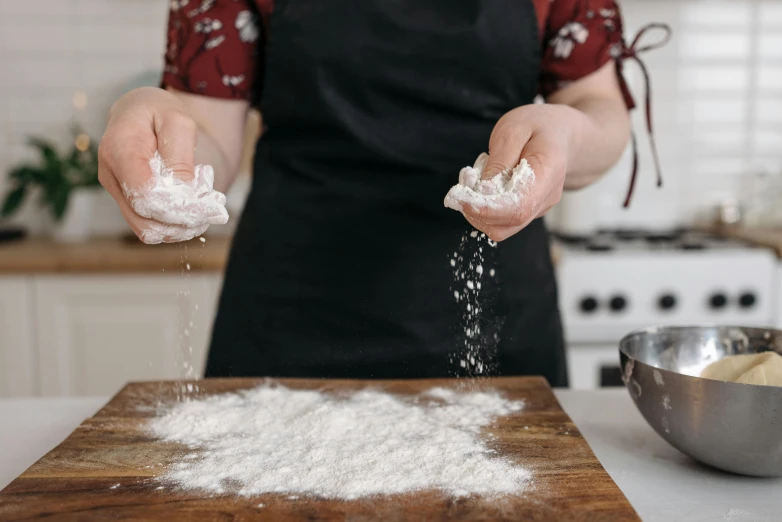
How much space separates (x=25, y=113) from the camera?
6.93ft

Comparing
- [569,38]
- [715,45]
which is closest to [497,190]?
[569,38]

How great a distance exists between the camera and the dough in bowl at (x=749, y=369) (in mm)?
659

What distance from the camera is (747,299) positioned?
1.73 meters

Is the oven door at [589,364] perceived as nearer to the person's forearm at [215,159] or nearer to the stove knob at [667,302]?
the stove knob at [667,302]

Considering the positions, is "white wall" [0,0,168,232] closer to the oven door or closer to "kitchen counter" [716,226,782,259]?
the oven door

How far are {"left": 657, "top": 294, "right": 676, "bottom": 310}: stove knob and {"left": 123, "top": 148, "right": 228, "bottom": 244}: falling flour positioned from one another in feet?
4.32

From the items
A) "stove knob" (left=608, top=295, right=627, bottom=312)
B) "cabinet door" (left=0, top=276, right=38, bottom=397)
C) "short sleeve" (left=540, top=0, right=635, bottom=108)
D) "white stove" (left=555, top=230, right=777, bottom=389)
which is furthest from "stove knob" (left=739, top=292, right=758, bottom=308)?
"cabinet door" (left=0, top=276, right=38, bottom=397)

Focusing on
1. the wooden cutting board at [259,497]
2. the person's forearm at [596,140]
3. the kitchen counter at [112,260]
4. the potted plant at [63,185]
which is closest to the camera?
the wooden cutting board at [259,497]

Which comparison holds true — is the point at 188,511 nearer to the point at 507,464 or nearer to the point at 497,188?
the point at 507,464

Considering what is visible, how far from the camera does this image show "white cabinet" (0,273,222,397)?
5.65 ft

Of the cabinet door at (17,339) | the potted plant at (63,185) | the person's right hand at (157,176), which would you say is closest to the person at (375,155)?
the person's right hand at (157,176)

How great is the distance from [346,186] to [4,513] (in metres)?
0.58

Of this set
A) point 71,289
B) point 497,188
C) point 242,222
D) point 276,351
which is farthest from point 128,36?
point 497,188

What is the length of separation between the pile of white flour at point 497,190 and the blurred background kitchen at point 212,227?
1094 mm
